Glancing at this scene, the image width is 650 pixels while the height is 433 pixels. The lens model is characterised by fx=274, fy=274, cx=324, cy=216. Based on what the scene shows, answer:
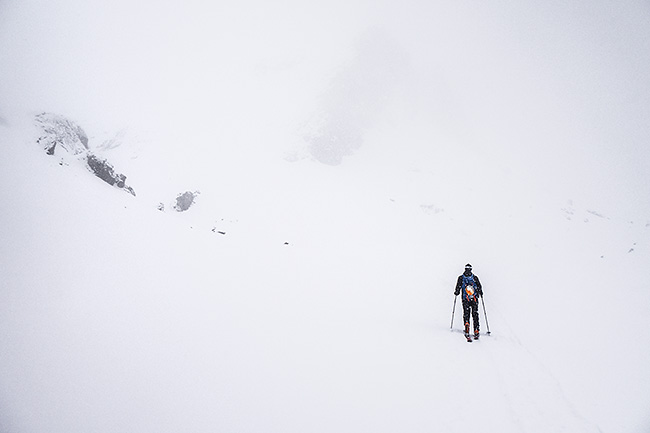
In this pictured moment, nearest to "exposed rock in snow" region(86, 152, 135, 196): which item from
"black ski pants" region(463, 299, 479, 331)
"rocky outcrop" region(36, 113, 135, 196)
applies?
"rocky outcrop" region(36, 113, 135, 196)

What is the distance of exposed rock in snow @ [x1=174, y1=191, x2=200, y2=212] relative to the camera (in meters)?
27.1

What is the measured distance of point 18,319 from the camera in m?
4.59

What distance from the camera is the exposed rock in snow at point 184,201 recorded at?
27141 millimetres

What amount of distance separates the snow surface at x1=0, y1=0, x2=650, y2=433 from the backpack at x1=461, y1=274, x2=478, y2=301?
1.44 m

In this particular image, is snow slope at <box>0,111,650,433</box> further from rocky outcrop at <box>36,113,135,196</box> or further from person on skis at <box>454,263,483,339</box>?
rocky outcrop at <box>36,113,135,196</box>

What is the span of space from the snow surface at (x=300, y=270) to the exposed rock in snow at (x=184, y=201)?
112 cm

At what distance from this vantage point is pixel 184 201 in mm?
27500

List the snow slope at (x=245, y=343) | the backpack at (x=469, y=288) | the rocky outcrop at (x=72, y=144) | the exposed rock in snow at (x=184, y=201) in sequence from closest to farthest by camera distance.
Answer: the snow slope at (x=245, y=343)
the backpack at (x=469, y=288)
the rocky outcrop at (x=72, y=144)
the exposed rock in snow at (x=184, y=201)

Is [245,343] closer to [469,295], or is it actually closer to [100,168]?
[469,295]

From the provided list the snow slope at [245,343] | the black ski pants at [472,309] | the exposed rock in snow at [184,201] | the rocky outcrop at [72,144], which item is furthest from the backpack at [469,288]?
the exposed rock in snow at [184,201]

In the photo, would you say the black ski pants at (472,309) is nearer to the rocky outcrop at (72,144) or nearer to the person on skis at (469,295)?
the person on skis at (469,295)

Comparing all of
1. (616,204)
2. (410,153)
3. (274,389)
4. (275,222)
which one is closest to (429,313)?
(274,389)

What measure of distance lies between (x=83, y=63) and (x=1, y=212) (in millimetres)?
79628

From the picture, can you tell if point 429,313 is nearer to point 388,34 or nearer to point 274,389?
point 274,389
